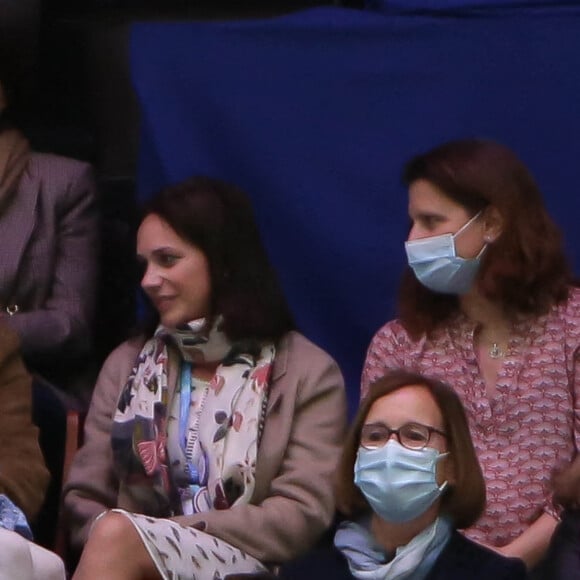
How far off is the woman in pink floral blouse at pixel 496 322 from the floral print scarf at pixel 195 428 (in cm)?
24

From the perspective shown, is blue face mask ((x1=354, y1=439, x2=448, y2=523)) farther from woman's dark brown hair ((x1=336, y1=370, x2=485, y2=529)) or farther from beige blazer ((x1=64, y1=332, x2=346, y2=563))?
beige blazer ((x1=64, y1=332, x2=346, y2=563))

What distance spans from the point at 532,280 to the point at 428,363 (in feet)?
0.81

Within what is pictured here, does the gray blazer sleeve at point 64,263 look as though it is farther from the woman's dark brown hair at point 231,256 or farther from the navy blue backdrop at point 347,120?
the woman's dark brown hair at point 231,256

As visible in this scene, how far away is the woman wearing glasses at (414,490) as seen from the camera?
9.73 ft

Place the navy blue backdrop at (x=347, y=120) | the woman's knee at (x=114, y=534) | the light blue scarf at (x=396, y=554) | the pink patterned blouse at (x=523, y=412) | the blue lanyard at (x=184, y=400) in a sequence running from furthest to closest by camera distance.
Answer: the navy blue backdrop at (x=347, y=120) → the blue lanyard at (x=184, y=400) → the pink patterned blouse at (x=523, y=412) → the woman's knee at (x=114, y=534) → the light blue scarf at (x=396, y=554)

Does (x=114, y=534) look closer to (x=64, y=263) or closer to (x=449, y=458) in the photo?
(x=449, y=458)

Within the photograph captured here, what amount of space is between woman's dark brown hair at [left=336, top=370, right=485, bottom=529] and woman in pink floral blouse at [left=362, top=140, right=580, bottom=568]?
235mm

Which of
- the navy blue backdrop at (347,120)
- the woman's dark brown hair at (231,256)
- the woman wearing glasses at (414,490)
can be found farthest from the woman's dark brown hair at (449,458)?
the navy blue backdrop at (347,120)

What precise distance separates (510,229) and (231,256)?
0.56 metres

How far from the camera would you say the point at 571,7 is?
407 centimetres

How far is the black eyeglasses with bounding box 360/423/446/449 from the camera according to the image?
3020 mm

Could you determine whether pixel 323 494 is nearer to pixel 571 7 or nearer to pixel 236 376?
pixel 236 376

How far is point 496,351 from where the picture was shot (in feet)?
11.0

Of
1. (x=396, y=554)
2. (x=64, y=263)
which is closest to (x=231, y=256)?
(x=64, y=263)
